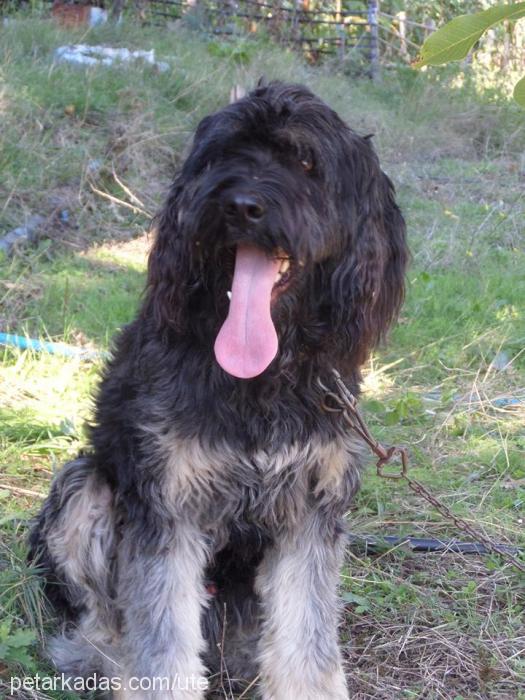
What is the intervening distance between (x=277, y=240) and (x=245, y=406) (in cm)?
58

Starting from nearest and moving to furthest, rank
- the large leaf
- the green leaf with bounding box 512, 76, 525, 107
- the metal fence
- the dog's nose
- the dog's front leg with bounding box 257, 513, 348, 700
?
the large leaf → the green leaf with bounding box 512, 76, 525, 107 → the dog's nose → the dog's front leg with bounding box 257, 513, 348, 700 → the metal fence

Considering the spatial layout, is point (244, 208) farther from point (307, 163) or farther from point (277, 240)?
point (307, 163)

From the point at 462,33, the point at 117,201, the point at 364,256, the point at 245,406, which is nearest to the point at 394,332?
the point at 117,201

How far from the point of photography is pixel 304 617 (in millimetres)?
3150

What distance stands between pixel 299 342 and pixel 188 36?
11.1 meters

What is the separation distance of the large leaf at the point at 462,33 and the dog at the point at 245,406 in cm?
109

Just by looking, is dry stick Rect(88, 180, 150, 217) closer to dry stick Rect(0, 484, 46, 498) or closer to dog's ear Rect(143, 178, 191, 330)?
dry stick Rect(0, 484, 46, 498)

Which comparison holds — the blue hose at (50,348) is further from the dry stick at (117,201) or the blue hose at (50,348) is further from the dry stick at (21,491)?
the dry stick at (117,201)

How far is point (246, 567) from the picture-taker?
11.1 ft

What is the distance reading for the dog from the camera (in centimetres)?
284

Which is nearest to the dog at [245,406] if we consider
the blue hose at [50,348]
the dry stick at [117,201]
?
the blue hose at [50,348]

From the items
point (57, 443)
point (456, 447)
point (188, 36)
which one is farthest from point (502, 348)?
point (188, 36)

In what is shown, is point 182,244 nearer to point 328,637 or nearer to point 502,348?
point 328,637

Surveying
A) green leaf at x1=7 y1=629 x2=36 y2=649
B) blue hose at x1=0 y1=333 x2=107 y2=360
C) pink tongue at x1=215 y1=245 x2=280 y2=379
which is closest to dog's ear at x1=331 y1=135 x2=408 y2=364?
pink tongue at x1=215 y1=245 x2=280 y2=379
